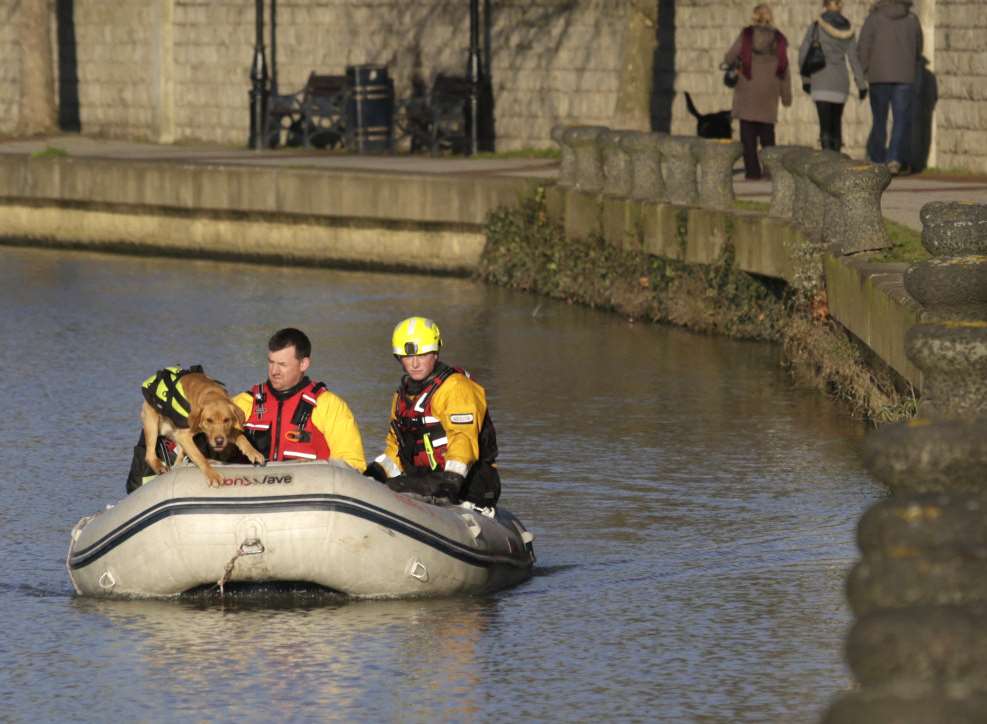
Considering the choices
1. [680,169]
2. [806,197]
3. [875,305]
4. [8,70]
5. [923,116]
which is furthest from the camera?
[8,70]

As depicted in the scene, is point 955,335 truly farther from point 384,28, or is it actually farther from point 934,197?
point 384,28

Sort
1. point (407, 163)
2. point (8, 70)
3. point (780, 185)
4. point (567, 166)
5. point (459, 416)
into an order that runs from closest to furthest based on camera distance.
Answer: point (459, 416)
point (780, 185)
point (567, 166)
point (407, 163)
point (8, 70)

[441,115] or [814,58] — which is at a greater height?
[814,58]

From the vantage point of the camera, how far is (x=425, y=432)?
11586mm

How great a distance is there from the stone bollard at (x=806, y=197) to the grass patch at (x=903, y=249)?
0.58 metres

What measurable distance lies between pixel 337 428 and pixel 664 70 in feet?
63.9

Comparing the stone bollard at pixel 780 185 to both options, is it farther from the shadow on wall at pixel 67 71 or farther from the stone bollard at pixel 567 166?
the shadow on wall at pixel 67 71

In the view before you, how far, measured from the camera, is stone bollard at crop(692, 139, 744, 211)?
69.7 ft

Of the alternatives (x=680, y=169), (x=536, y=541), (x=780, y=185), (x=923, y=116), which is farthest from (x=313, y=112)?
(x=536, y=541)

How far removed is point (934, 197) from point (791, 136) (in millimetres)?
6325

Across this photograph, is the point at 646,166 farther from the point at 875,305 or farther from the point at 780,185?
the point at 875,305

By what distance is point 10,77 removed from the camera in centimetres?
3900

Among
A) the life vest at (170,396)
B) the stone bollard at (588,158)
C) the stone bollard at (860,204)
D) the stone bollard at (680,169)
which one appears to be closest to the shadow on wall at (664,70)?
the stone bollard at (588,158)

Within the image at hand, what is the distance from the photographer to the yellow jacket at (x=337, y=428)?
1119 centimetres
